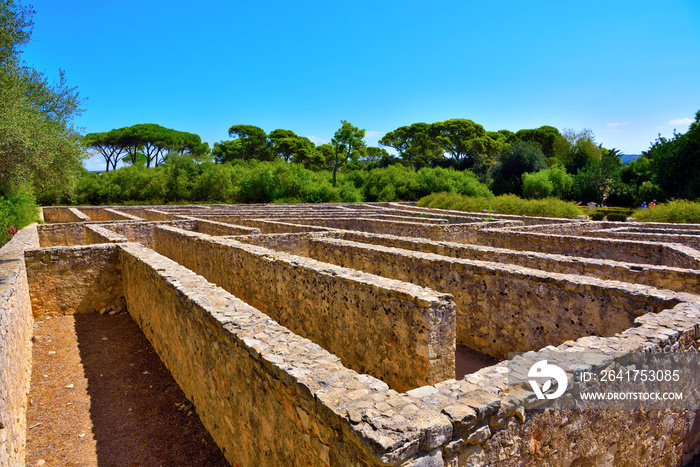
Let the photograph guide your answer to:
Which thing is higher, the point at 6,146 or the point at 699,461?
the point at 6,146

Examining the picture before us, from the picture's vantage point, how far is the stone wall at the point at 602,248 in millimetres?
8805

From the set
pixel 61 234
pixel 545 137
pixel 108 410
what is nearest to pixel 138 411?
pixel 108 410

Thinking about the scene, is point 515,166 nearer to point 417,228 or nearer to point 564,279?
point 417,228

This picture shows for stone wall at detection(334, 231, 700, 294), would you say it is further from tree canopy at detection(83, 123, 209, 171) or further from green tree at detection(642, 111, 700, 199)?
tree canopy at detection(83, 123, 209, 171)

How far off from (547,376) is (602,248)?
862 centimetres

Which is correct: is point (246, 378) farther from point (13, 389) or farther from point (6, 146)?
point (6, 146)

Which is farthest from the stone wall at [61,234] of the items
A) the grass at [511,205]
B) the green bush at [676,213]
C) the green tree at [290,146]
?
the green tree at [290,146]

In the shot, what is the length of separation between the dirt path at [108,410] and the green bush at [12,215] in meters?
8.86

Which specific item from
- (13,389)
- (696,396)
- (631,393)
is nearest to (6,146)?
(13,389)

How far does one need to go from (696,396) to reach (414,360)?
→ 2.72 m

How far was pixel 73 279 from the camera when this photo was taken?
859 centimetres

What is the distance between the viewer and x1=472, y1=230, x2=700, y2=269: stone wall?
8805mm

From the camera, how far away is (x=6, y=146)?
7.38 metres

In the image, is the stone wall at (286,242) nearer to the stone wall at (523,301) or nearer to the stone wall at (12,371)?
the stone wall at (523,301)
